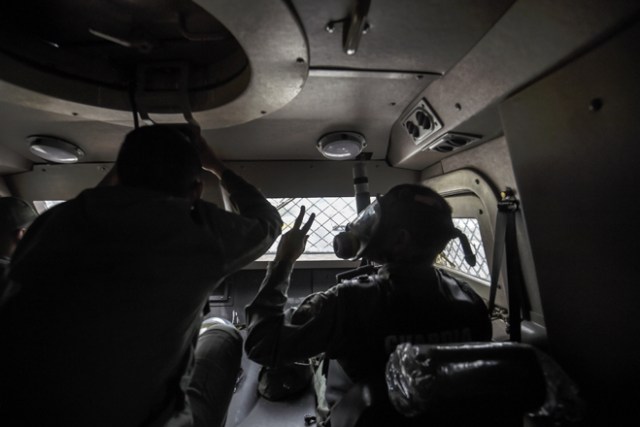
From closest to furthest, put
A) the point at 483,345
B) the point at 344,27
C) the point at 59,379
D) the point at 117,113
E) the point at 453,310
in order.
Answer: the point at 59,379 → the point at 483,345 → the point at 344,27 → the point at 453,310 → the point at 117,113

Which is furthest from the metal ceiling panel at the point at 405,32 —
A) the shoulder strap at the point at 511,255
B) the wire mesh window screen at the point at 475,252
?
the wire mesh window screen at the point at 475,252

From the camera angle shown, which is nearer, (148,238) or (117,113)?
(148,238)

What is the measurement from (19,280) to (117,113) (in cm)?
93

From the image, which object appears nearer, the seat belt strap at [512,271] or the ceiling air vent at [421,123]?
the seat belt strap at [512,271]

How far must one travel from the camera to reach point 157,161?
31.7 inches

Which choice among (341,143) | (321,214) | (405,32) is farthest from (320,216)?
(405,32)

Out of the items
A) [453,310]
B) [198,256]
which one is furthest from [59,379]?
[453,310]

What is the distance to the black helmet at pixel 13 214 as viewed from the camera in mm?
1254

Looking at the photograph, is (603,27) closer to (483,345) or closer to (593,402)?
(483,345)

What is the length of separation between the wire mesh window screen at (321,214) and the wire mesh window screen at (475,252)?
910mm

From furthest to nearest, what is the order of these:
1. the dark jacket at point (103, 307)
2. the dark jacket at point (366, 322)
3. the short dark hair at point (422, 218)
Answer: the short dark hair at point (422, 218) → the dark jacket at point (366, 322) → the dark jacket at point (103, 307)

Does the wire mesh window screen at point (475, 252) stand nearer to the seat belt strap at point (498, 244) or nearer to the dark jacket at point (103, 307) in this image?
the seat belt strap at point (498, 244)

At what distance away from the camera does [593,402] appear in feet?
2.51

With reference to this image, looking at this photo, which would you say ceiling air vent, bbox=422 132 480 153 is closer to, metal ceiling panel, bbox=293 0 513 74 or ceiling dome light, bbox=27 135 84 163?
metal ceiling panel, bbox=293 0 513 74
